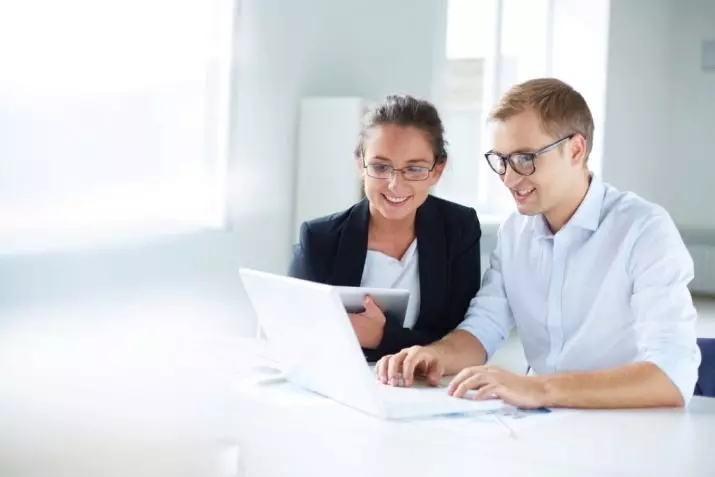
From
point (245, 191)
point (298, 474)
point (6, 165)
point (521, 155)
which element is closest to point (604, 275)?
point (521, 155)

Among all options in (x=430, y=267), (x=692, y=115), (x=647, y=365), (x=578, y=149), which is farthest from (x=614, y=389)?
(x=692, y=115)

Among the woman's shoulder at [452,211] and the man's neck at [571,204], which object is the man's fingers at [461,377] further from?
the woman's shoulder at [452,211]

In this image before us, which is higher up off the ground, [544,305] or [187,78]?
[187,78]

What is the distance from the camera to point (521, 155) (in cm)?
217

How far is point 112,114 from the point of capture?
4.00m

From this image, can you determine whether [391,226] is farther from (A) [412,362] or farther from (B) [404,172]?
(A) [412,362]

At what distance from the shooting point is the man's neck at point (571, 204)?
2.22m

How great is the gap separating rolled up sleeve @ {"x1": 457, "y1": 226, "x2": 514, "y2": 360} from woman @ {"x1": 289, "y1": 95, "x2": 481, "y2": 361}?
0.12 meters

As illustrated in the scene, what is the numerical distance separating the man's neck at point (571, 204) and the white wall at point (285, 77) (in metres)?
2.45

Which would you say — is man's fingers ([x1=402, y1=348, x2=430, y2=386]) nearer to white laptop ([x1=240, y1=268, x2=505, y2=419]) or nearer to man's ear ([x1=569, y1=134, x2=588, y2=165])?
white laptop ([x1=240, y1=268, x2=505, y2=419])

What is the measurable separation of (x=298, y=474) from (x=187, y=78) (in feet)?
10.7

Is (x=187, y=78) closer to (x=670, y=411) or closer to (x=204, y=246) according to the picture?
(x=204, y=246)

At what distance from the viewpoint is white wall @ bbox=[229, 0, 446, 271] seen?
4.57m

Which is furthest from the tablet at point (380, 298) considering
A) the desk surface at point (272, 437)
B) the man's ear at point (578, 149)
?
the man's ear at point (578, 149)
